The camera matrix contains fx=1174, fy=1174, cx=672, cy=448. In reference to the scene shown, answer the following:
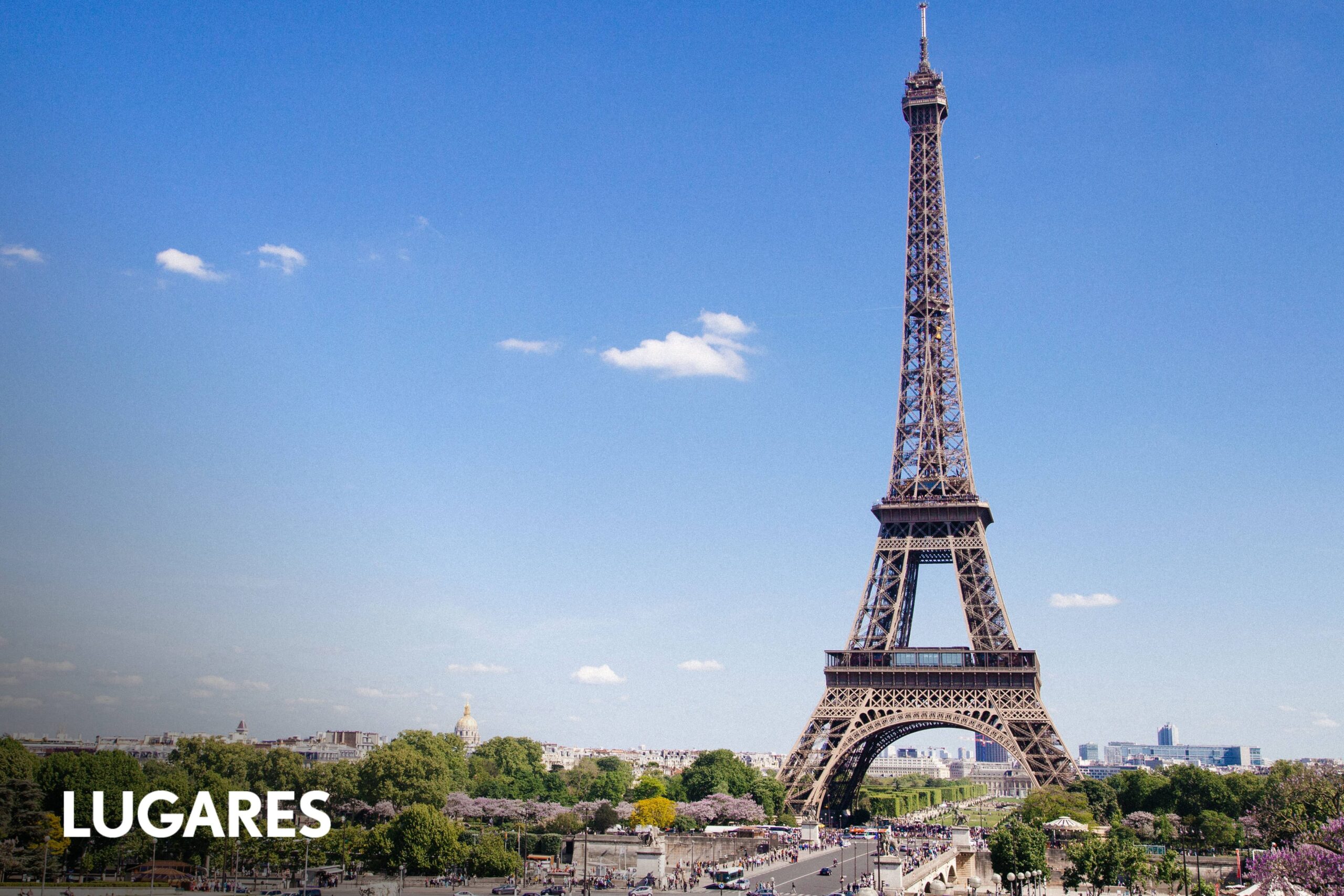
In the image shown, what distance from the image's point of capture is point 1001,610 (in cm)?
8525

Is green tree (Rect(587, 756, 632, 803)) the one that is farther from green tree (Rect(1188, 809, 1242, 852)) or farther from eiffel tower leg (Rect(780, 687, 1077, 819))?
green tree (Rect(1188, 809, 1242, 852))

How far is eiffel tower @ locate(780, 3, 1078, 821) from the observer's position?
3243 inches

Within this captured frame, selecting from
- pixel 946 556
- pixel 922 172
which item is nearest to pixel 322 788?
pixel 946 556

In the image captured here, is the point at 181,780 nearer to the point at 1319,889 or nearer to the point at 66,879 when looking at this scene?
the point at 66,879

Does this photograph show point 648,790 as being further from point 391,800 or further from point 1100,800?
point 1100,800

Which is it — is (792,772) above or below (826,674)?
below

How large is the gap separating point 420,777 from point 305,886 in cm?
2993

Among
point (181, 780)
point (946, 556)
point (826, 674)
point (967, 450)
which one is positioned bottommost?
point (181, 780)

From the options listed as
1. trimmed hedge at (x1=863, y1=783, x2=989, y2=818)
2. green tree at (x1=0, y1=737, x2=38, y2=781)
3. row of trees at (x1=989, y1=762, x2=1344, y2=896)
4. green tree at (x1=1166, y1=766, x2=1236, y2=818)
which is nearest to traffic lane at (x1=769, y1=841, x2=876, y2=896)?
row of trees at (x1=989, y1=762, x2=1344, y2=896)

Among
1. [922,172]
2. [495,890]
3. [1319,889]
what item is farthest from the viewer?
[922,172]

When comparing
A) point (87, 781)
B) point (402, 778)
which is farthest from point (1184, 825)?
point (87, 781)

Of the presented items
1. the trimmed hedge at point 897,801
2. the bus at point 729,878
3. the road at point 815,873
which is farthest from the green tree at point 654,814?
the trimmed hedge at point 897,801

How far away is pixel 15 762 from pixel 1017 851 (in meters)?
57.2

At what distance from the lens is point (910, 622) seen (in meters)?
91.7
